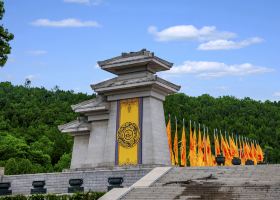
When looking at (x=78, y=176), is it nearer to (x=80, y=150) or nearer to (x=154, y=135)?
(x=80, y=150)

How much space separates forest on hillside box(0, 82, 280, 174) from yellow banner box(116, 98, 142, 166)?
28028mm

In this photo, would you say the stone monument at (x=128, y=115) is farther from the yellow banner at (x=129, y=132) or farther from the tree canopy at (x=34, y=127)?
the tree canopy at (x=34, y=127)

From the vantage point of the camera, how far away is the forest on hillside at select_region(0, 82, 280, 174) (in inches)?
2196

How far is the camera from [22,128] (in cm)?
6819

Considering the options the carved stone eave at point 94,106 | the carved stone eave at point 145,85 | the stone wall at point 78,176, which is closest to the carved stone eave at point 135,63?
the carved stone eave at point 145,85

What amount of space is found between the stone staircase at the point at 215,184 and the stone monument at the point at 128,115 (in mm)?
3197

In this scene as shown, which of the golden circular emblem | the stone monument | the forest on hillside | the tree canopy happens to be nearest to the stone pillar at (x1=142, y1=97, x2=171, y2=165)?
the stone monument

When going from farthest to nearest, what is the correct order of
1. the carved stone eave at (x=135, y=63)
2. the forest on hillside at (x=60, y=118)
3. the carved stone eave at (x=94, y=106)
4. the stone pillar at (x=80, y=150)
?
the forest on hillside at (x=60, y=118)
the stone pillar at (x=80, y=150)
the carved stone eave at (x=94, y=106)
the carved stone eave at (x=135, y=63)

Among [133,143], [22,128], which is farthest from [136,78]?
[22,128]

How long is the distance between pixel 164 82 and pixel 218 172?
6426mm

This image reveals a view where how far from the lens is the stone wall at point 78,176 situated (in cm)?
2081

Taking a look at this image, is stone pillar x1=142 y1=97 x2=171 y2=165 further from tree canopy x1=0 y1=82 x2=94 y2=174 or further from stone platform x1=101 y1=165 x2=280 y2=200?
tree canopy x1=0 y1=82 x2=94 y2=174

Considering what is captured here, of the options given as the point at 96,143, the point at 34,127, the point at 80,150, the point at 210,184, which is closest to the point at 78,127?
the point at 80,150

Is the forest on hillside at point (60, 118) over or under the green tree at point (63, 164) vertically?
over
